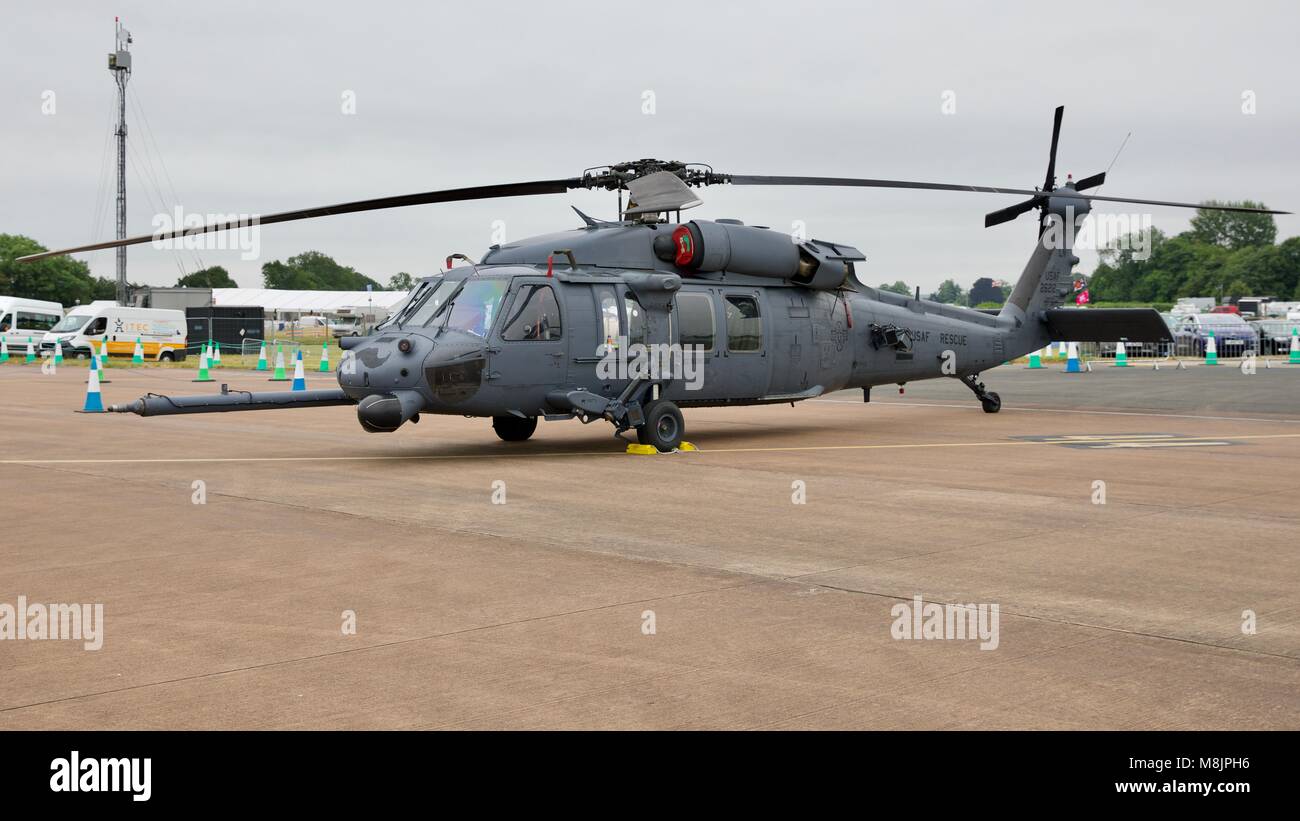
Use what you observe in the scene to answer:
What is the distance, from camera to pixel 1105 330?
20938mm

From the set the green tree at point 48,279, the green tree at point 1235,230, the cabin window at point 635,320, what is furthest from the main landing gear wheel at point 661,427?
the green tree at point 1235,230

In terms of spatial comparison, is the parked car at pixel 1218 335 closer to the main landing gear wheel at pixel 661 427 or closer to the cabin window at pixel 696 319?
the cabin window at pixel 696 319

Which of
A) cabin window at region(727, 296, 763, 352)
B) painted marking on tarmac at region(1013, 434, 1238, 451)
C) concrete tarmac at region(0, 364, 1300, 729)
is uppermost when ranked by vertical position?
cabin window at region(727, 296, 763, 352)

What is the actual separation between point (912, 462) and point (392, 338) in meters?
6.14

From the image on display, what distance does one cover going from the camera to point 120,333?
45.3 metres

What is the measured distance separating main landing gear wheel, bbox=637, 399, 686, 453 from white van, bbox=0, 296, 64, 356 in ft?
146

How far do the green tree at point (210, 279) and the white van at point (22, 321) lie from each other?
6153 cm

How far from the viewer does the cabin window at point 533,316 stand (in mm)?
14172

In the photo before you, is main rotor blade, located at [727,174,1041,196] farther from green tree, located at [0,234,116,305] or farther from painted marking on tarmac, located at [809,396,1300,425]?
green tree, located at [0,234,116,305]

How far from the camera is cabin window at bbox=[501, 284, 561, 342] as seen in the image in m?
14.2

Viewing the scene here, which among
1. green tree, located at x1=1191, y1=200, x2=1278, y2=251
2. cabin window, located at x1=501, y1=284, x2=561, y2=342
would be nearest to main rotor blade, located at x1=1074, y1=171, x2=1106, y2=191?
cabin window, located at x1=501, y1=284, x2=561, y2=342

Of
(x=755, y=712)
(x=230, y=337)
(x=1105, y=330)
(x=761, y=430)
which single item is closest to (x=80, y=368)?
(x=230, y=337)
